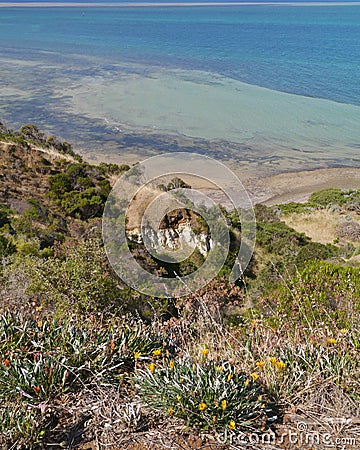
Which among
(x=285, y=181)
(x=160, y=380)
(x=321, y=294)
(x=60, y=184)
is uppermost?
(x=160, y=380)

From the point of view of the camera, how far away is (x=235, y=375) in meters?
3.30

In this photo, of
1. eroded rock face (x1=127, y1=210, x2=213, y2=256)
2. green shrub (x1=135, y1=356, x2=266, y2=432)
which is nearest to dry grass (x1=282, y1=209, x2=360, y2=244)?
eroded rock face (x1=127, y1=210, x2=213, y2=256)

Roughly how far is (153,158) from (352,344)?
28.7 m

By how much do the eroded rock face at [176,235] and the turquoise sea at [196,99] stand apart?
70.9ft

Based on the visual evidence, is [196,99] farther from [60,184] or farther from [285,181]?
[60,184]

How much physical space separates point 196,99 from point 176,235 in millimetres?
40335

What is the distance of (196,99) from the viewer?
49.7 metres

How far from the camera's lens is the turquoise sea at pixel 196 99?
3700 cm

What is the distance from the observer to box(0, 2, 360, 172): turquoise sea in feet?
121

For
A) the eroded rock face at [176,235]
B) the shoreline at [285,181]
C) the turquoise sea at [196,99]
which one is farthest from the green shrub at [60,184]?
the turquoise sea at [196,99]

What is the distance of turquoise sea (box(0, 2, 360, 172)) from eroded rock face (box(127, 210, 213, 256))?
21.6 m

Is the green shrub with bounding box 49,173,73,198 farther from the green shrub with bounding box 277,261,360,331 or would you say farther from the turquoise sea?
the green shrub with bounding box 277,261,360,331

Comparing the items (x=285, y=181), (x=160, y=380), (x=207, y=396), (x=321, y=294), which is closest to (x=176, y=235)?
(x=321, y=294)

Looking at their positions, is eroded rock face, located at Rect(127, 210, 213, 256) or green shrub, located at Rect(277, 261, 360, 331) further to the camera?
eroded rock face, located at Rect(127, 210, 213, 256)
